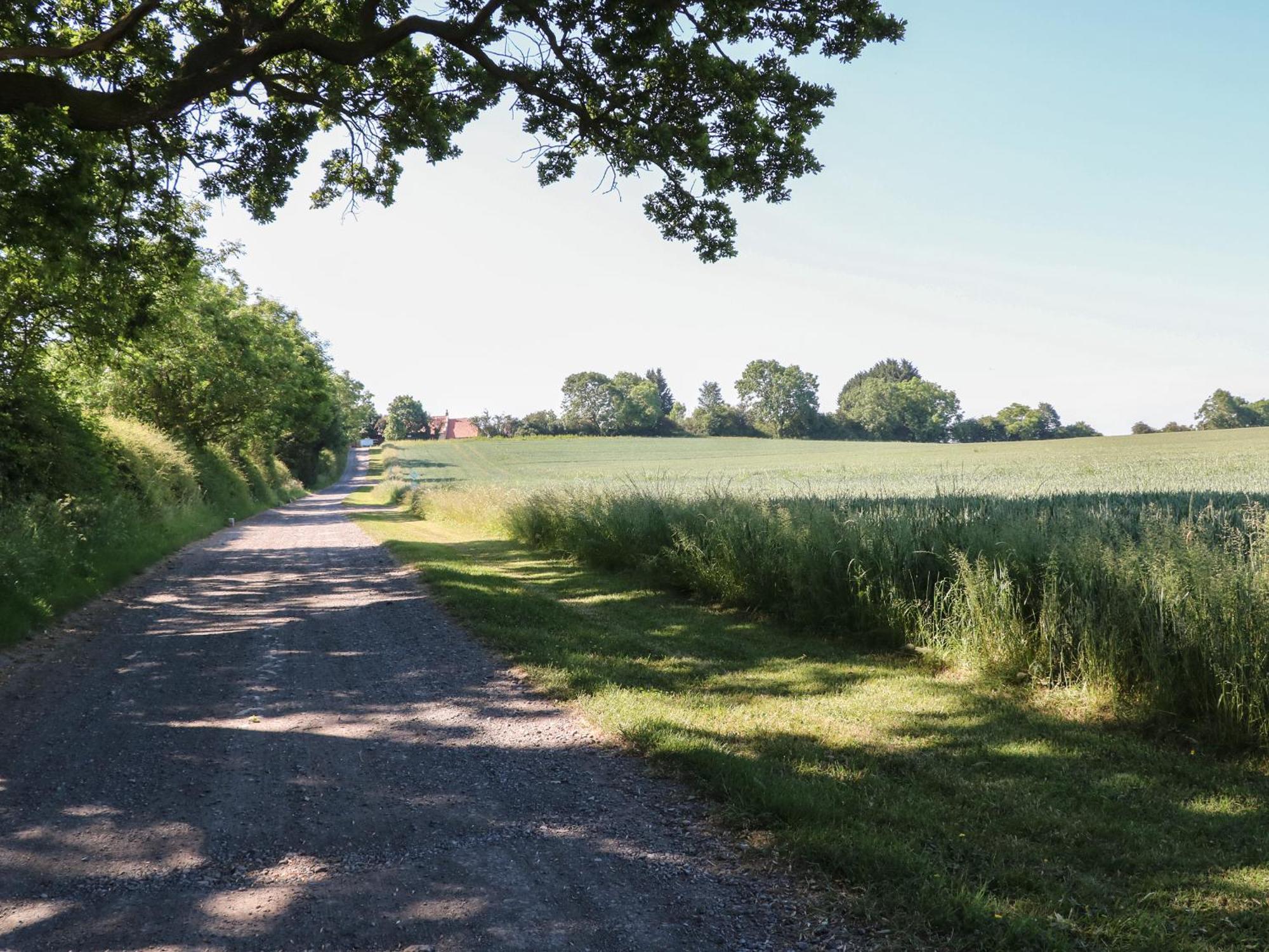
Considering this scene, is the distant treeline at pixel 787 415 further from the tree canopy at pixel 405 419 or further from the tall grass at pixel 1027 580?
the tall grass at pixel 1027 580

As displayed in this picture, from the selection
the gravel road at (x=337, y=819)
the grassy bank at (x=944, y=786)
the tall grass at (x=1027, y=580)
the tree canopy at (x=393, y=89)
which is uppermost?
the tree canopy at (x=393, y=89)

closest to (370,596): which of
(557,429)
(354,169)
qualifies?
(354,169)

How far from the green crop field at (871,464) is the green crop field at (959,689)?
3.42 m

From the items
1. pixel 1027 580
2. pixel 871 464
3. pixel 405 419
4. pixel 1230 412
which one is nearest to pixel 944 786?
pixel 1027 580

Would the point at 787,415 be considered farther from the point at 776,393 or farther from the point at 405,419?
the point at 405,419

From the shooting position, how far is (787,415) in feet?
401

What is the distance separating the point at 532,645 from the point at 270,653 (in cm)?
264

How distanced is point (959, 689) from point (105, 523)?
13777 millimetres

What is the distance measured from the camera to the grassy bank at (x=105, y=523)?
8883 mm

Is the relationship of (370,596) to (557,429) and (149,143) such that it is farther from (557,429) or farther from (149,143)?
(557,429)

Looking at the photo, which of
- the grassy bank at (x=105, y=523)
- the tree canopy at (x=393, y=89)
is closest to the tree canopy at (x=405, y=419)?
the grassy bank at (x=105, y=523)

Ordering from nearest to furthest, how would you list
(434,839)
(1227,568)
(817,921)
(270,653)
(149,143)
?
(817,921) → (434,839) → (1227,568) → (270,653) → (149,143)

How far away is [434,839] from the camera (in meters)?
3.69

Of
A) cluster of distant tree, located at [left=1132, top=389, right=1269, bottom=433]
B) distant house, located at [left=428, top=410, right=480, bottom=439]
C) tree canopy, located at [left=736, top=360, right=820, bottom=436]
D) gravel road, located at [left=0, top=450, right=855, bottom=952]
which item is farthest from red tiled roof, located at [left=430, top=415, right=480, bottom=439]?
gravel road, located at [left=0, top=450, right=855, bottom=952]
